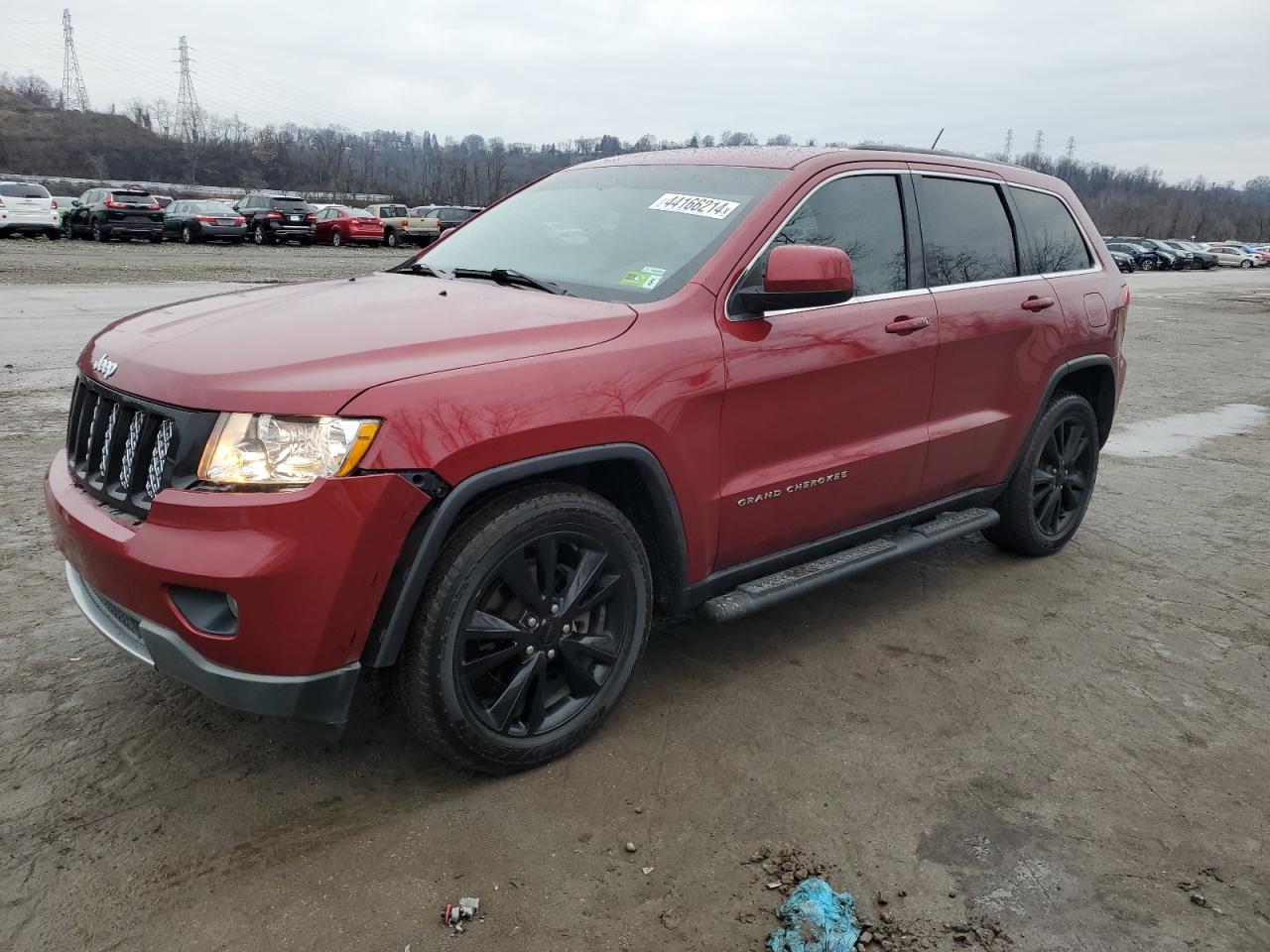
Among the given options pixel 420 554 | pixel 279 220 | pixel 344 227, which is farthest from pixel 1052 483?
pixel 344 227

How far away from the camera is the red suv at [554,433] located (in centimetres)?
250

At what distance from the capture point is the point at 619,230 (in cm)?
365

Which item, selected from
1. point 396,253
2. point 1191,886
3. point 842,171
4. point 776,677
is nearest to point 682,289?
point 842,171

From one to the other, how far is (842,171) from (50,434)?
533 cm

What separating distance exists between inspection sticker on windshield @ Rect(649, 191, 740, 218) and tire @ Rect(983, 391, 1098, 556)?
81.9 inches

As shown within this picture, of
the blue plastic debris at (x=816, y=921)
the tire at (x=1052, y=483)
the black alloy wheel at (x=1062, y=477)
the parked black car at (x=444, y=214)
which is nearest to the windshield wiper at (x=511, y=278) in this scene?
the blue plastic debris at (x=816, y=921)

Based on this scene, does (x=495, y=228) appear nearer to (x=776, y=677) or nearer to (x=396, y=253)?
(x=776, y=677)

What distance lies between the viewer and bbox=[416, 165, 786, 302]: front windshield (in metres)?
3.39

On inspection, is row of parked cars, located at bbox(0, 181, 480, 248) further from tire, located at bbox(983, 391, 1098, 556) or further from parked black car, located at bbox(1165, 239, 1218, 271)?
parked black car, located at bbox(1165, 239, 1218, 271)

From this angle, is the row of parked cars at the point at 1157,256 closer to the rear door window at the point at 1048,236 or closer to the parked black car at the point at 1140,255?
the parked black car at the point at 1140,255

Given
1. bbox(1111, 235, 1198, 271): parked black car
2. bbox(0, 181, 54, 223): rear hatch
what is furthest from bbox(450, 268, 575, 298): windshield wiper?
bbox(1111, 235, 1198, 271): parked black car

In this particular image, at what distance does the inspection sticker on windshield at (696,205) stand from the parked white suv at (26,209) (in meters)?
26.8

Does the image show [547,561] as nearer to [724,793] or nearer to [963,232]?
[724,793]

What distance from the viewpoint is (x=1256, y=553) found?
17.3 ft
